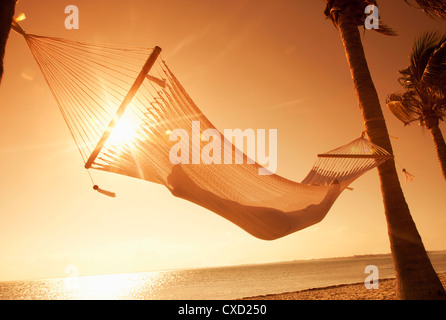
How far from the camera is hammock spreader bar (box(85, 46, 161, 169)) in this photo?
7.76ft

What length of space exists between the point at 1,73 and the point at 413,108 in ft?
23.9

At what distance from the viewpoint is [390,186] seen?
10.2 ft

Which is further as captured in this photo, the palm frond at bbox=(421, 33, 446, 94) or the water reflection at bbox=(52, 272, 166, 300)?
the water reflection at bbox=(52, 272, 166, 300)

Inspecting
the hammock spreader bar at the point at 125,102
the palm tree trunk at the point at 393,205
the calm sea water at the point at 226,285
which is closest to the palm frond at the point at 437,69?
the palm tree trunk at the point at 393,205

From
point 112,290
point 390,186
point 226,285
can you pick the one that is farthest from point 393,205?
point 112,290

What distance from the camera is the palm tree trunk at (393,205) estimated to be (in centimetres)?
275

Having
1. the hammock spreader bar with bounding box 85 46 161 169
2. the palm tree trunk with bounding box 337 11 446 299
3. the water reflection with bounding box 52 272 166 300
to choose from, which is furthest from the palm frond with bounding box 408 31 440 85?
the water reflection with bounding box 52 272 166 300

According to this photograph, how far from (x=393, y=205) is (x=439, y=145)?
10.6 ft

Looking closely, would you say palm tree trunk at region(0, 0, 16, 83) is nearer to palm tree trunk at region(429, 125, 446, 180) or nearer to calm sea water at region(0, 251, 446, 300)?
palm tree trunk at region(429, 125, 446, 180)

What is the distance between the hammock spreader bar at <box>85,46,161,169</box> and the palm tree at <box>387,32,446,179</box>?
18.1 feet

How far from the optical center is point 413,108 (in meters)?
6.12

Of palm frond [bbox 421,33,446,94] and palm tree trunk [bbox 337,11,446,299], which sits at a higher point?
palm frond [bbox 421,33,446,94]

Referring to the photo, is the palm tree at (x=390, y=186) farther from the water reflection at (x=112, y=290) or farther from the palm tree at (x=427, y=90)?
the water reflection at (x=112, y=290)
